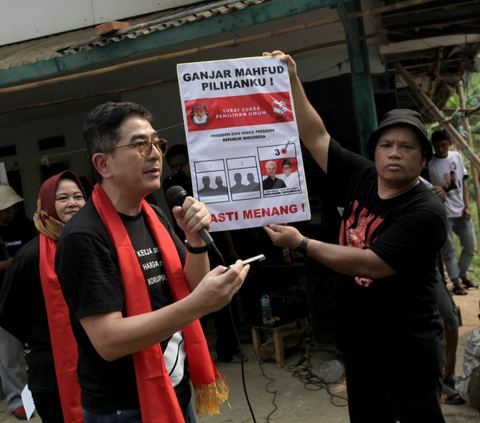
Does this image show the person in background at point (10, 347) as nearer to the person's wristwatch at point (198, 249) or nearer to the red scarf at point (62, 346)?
the red scarf at point (62, 346)

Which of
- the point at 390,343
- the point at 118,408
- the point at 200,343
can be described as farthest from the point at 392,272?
the point at 118,408

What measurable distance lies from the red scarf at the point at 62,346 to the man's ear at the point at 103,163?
121 centimetres

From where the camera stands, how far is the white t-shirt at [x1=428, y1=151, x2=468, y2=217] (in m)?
7.84

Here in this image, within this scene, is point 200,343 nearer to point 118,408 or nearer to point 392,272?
point 118,408

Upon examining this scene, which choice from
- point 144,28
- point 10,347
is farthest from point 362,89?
point 10,347

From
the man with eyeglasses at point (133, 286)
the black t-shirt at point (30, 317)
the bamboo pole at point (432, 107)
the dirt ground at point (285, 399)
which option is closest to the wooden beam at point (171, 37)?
the black t-shirt at point (30, 317)

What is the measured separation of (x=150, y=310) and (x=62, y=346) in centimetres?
125

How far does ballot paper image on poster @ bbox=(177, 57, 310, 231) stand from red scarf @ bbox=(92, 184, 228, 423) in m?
0.40

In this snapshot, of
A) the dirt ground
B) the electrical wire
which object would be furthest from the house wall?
the electrical wire

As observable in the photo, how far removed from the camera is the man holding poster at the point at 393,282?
99.7 inches

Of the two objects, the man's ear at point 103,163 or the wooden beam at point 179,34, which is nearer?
the man's ear at point 103,163

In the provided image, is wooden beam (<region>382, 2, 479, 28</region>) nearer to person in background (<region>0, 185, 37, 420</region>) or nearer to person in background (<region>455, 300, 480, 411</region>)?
person in background (<region>455, 300, 480, 411</region>)

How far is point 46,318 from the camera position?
3.09 meters

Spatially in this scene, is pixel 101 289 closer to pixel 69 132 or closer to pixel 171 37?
pixel 171 37
